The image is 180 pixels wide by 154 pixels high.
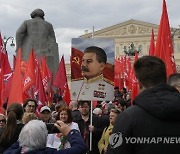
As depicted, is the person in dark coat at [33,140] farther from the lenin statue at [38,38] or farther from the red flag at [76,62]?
the lenin statue at [38,38]

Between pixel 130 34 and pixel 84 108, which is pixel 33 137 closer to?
pixel 84 108

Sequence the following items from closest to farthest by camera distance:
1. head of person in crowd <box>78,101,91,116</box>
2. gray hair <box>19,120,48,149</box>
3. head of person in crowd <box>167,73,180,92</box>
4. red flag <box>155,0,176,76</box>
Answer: gray hair <box>19,120,48,149</box> < head of person in crowd <box>167,73,180,92</box> < head of person in crowd <box>78,101,91,116</box> < red flag <box>155,0,176,76</box>

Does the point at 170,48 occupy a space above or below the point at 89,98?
above

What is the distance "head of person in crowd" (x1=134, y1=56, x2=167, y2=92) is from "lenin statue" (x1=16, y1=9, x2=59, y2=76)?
554 inches

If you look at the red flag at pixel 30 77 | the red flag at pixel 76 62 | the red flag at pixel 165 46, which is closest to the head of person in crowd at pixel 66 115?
the red flag at pixel 76 62

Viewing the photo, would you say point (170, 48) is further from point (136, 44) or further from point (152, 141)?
point (136, 44)

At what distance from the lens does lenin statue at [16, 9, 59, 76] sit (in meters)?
16.7

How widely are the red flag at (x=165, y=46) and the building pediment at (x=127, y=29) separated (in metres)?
90.5

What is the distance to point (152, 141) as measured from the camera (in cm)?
260

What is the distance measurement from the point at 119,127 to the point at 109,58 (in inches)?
122

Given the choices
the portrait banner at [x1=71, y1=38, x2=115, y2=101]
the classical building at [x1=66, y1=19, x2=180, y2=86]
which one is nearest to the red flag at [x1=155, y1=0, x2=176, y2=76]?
the portrait banner at [x1=71, y1=38, x2=115, y2=101]

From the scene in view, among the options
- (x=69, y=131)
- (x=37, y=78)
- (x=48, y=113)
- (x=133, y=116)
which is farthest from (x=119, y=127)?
(x=37, y=78)

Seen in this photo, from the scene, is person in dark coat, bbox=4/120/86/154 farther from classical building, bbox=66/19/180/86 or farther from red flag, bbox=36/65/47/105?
classical building, bbox=66/19/180/86

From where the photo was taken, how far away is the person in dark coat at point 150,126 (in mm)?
2570
